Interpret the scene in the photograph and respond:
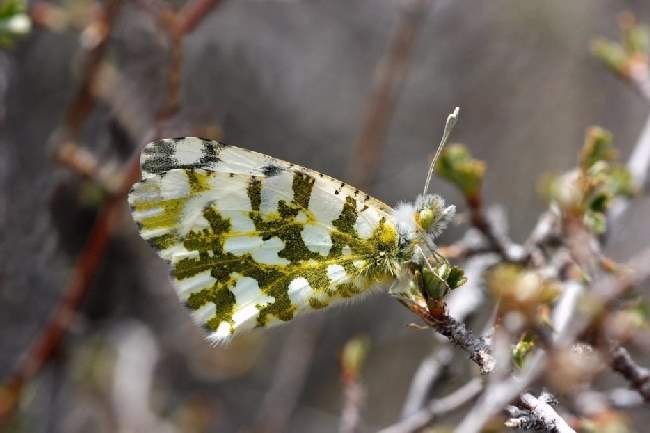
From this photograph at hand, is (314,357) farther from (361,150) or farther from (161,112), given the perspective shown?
(161,112)

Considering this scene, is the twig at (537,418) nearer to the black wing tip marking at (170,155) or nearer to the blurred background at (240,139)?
the black wing tip marking at (170,155)

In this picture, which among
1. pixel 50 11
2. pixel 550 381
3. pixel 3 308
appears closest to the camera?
pixel 550 381

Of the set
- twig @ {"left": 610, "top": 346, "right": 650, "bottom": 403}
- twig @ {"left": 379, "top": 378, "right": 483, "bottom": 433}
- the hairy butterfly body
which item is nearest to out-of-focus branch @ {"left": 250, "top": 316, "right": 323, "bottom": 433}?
twig @ {"left": 379, "top": 378, "right": 483, "bottom": 433}

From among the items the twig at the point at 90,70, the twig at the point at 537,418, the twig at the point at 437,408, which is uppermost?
the twig at the point at 90,70

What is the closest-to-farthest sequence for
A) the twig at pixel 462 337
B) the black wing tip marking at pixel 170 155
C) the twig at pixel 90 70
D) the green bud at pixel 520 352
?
the twig at pixel 462 337 → the green bud at pixel 520 352 → the black wing tip marking at pixel 170 155 → the twig at pixel 90 70

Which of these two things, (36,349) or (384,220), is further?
(36,349)

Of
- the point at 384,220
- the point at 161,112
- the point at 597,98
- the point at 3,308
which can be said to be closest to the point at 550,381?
the point at 384,220

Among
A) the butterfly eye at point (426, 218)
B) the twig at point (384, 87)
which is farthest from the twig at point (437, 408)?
the twig at point (384, 87)
